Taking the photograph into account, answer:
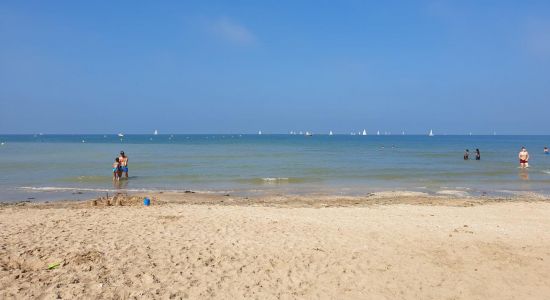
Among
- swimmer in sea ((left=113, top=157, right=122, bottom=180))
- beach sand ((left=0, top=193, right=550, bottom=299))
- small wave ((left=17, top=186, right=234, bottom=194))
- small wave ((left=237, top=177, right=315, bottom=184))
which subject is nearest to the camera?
beach sand ((left=0, top=193, right=550, bottom=299))

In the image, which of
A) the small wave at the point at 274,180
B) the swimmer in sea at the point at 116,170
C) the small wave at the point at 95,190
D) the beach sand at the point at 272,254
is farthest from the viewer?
the small wave at the point at 274,180

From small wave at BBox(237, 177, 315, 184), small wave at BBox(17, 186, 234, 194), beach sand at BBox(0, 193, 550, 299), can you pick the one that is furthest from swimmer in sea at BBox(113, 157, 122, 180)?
beach sand at BBox(0, 193, 550, 299)

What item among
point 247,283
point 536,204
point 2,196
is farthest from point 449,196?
point 2,196

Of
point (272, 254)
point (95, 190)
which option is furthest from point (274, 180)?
point (272, 254)

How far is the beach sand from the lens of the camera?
7273 mm

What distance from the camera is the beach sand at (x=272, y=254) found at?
7.27 meters

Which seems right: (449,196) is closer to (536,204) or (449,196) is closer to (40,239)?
(536,204)

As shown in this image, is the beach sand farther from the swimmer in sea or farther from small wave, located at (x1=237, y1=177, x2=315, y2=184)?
small wave, located at (x1=237, y1=177, x2=315, y2=184)

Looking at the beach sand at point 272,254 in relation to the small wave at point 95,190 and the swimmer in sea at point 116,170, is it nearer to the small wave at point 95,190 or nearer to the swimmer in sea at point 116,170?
the small wave at point 95,190

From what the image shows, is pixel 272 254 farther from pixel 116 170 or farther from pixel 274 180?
pixel 116 170

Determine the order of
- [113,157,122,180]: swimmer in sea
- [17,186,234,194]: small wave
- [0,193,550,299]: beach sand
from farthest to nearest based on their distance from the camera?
1. [113,157,122,180]: swimmer in sea
2. [17,186,234,194]: small wave
3. [0,193,550,299]: beach sand

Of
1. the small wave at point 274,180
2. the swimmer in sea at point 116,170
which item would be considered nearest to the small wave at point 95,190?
the swimmer in sea at point 116,170

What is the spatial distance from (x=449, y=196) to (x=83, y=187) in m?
18.7

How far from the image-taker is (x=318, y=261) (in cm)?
871
